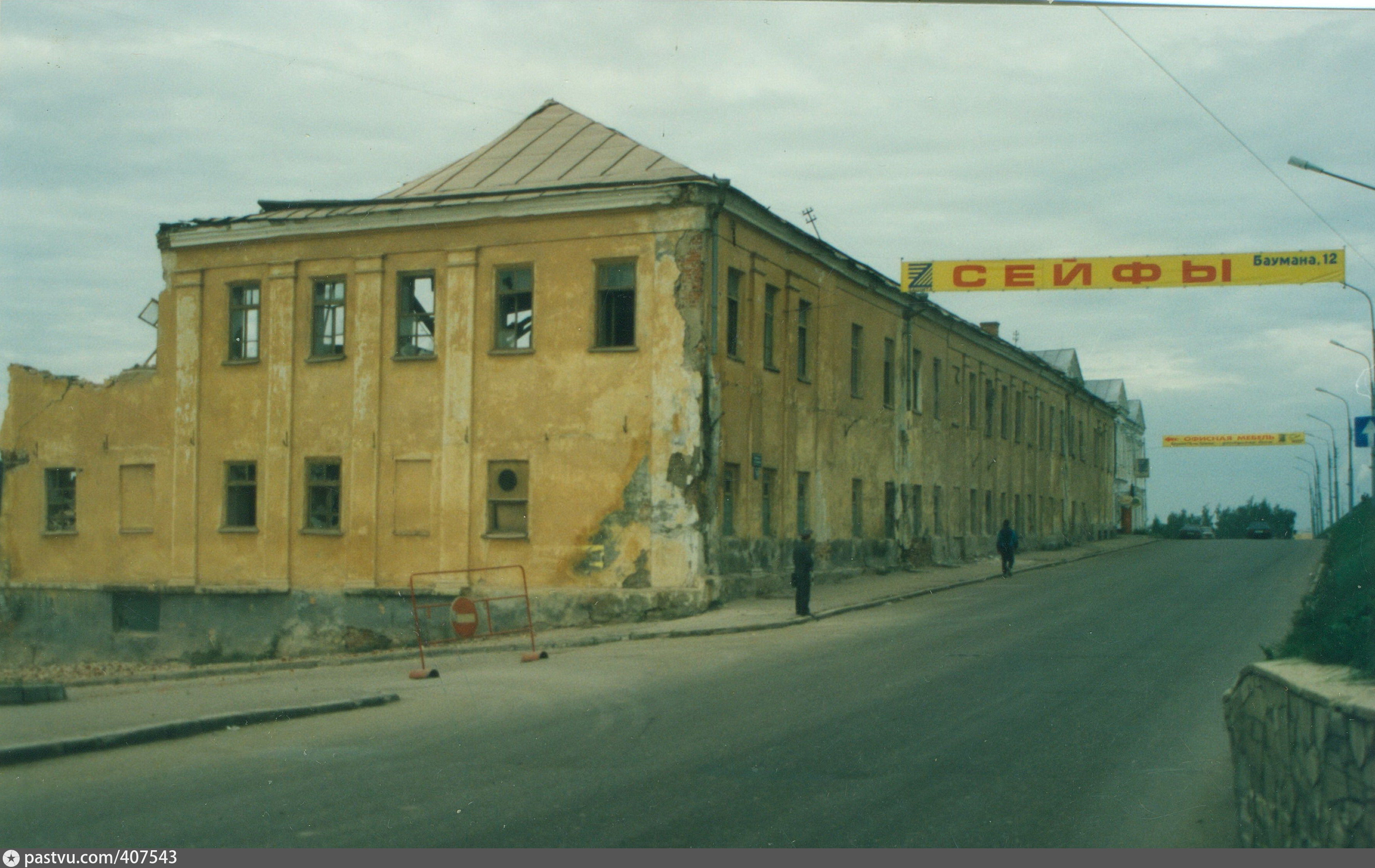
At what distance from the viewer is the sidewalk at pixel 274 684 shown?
1012 centimetres

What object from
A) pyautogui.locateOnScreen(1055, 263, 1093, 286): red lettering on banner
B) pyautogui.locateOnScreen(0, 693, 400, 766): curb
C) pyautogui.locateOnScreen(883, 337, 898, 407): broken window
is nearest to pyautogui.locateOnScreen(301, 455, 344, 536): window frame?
pyautogui.locateOnScreen(0, 693, 400, 766): curb

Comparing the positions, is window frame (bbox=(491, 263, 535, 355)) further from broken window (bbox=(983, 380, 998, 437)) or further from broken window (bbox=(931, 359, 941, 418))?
broken window (bbox=(983, 380, 998, 437))

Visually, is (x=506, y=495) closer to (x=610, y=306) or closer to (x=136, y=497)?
(x=610, y=306)

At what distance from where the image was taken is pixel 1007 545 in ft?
113

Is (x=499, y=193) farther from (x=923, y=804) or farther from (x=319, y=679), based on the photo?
(x=923, y=804)

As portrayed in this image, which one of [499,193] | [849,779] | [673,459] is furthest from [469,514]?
[849,779]

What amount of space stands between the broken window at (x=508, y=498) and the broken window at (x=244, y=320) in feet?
21.8

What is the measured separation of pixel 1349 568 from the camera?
909 cm

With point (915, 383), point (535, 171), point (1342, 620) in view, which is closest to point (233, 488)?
point (535, 171)

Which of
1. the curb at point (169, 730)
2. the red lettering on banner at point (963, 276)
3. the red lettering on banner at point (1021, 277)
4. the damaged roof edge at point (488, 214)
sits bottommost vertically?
the curb at point (169, 730)

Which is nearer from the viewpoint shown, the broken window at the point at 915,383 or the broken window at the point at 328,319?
the broken window at the point at 328,319

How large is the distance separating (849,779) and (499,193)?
63.0ft

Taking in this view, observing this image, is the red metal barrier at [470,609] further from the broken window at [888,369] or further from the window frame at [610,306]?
the broken window at [888,369]

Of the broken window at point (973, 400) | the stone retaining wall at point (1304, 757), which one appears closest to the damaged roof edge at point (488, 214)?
the broken window at point (973, 400)
